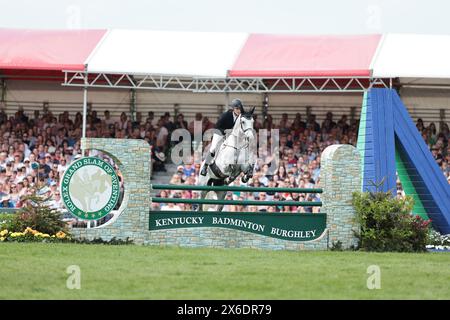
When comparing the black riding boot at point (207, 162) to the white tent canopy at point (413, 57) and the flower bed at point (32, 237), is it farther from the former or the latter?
the white tent canopy at point (413, 57)

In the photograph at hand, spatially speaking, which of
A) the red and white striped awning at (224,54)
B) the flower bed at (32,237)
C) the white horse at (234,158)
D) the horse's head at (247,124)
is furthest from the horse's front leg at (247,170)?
the red and white striped awning at (224,54)

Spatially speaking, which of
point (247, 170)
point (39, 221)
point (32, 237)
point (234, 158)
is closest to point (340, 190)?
point (247, 170)

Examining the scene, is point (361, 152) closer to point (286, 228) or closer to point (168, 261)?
point (286, 228)

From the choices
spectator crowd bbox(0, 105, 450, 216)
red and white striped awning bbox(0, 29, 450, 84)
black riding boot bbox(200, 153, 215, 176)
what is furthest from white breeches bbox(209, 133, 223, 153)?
red and white striped awning bbox(0, 29, 450, 84)

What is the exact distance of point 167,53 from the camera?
2684 cm

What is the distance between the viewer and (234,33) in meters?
28.4

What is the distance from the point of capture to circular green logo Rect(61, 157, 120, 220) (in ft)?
53.7

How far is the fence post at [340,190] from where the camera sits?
664 inches

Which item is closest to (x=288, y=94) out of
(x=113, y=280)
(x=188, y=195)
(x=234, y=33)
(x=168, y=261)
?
(x=234, y=33)

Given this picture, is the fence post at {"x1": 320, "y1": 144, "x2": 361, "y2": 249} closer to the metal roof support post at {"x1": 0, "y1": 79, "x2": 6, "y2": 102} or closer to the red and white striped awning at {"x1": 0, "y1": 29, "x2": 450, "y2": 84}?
the red and white striped awning at {"x1": 0, "y1": 29, "x2": 450, "y2": 84}

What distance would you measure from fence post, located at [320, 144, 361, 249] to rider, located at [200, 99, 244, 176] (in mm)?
2196

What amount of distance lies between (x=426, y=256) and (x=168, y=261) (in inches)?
181

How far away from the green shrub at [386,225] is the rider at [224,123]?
2.97 metres

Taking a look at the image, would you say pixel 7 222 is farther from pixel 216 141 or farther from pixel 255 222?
pixel 216 141
